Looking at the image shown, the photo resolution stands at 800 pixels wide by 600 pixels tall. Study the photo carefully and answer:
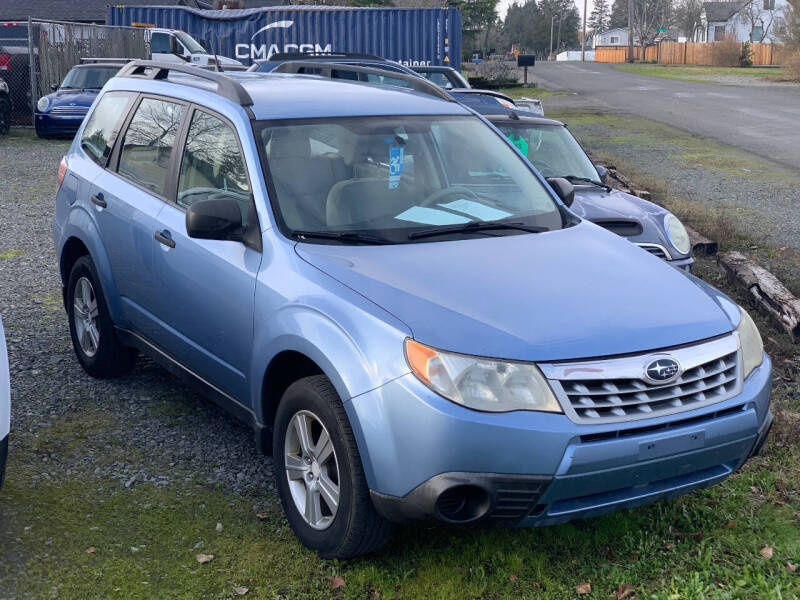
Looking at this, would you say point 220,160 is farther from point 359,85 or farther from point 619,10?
point 619,10

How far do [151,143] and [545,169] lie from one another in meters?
4.15

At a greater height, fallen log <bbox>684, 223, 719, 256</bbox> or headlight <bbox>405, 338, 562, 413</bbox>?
headlight <bbox>405, 338, 562, 413</bbox>

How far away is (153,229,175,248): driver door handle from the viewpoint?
4.71m

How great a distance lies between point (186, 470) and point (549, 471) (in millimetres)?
2140

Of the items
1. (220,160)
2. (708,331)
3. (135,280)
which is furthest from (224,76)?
→ (708,331)

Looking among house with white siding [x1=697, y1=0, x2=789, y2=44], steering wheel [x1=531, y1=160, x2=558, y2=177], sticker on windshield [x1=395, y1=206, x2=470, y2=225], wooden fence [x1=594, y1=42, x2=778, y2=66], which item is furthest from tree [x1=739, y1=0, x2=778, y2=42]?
sticker on windshield [x1=395, y1=206, x2=470, y2=225]

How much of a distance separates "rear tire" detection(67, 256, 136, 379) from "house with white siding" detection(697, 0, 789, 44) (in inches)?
3353

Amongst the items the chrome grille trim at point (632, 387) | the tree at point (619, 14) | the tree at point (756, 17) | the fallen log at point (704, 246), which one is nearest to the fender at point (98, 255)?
the chrome grille trim at point (632, 387)

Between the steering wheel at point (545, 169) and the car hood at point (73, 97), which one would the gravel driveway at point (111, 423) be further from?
the car hood at point (73, 97)

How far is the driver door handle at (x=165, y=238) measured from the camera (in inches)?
185

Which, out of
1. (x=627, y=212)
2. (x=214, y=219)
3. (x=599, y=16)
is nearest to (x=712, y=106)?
(x=627, y=212)

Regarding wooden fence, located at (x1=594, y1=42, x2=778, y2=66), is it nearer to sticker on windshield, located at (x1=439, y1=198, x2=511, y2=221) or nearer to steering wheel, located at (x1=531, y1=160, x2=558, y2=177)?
steering wheel, located at (x1=531, y1=160, x2=558, y2=177)

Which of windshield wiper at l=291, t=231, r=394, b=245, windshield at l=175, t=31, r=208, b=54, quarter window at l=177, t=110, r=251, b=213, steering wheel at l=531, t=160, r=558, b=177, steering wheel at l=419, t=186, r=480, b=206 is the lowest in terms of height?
steering wheel at l=531, t=160, r=558, b=177

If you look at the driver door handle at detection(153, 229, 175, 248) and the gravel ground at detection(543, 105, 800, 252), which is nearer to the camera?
the driver door handle at detection(153, 229, 175, 248)
